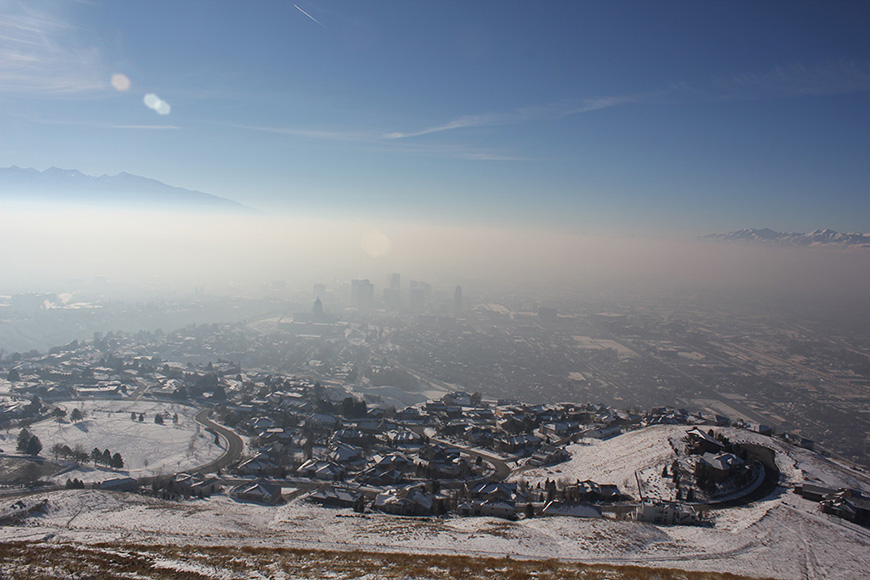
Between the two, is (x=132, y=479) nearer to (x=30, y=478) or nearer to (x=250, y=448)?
(x=30, y=478)

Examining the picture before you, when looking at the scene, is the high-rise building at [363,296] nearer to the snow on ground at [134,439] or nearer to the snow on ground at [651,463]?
the snow on ground at [134,439]

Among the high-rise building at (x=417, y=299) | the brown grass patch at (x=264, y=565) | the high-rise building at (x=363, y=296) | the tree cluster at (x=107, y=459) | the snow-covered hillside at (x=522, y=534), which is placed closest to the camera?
the brown grass patch at (x=264, y=565)

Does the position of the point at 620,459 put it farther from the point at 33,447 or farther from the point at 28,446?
the point at 28,446

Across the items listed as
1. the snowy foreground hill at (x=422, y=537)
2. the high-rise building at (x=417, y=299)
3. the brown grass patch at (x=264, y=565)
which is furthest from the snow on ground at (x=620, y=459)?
the high-rise building at (x=417, y=299)

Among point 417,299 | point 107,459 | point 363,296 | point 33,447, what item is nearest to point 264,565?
point 107,459

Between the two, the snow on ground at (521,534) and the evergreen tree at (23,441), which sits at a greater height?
the snow on ground at (521,534)

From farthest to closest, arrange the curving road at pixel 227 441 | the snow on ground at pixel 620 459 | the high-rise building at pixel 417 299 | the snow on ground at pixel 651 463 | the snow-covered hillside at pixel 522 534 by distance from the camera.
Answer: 1. the high-rise building at pixel 417 299
2. the curving road at pixel 227 441
3. the snow on ground at pixel 620 459
4. the snow on ground at pixel 651 463
5. the snow-covered hillside at pixel 522 534

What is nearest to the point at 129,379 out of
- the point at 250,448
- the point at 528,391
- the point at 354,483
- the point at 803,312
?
the point at 250,448
